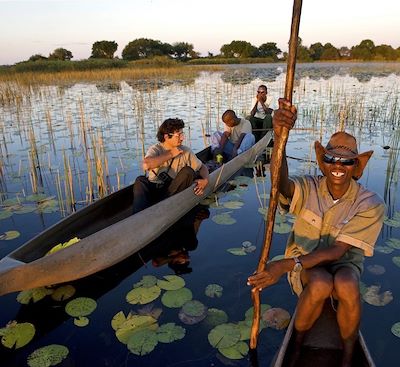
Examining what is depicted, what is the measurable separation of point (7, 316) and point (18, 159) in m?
4.82

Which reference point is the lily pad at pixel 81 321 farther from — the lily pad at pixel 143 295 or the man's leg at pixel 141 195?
the man's leg at pixel 141 195

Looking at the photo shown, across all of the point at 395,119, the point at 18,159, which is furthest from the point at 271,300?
the point at 395,119

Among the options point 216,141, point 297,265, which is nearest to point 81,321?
point 297,265

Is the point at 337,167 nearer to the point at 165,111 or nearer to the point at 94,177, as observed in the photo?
the point at 94,177

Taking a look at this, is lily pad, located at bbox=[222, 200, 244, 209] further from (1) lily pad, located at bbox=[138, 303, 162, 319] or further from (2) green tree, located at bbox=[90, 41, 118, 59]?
(2) green tree, located at bbox=[90, 41, 118, 59]

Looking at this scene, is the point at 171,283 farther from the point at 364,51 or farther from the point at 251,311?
the point at 364,51

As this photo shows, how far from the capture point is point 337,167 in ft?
6.57

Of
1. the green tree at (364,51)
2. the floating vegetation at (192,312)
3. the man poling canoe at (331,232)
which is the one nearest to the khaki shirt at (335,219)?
the man poling canoe at (331,232)

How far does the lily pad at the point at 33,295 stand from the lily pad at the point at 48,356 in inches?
23.7

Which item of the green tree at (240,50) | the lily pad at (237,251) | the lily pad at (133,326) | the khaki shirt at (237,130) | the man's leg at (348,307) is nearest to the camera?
the man's leg at (348,307)

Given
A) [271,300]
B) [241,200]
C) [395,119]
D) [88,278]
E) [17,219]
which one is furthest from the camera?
[395,119]

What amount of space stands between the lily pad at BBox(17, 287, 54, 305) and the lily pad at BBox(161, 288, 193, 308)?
1019 mm

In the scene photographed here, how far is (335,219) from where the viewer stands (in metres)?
2.14

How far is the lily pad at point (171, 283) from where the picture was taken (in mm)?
3209
